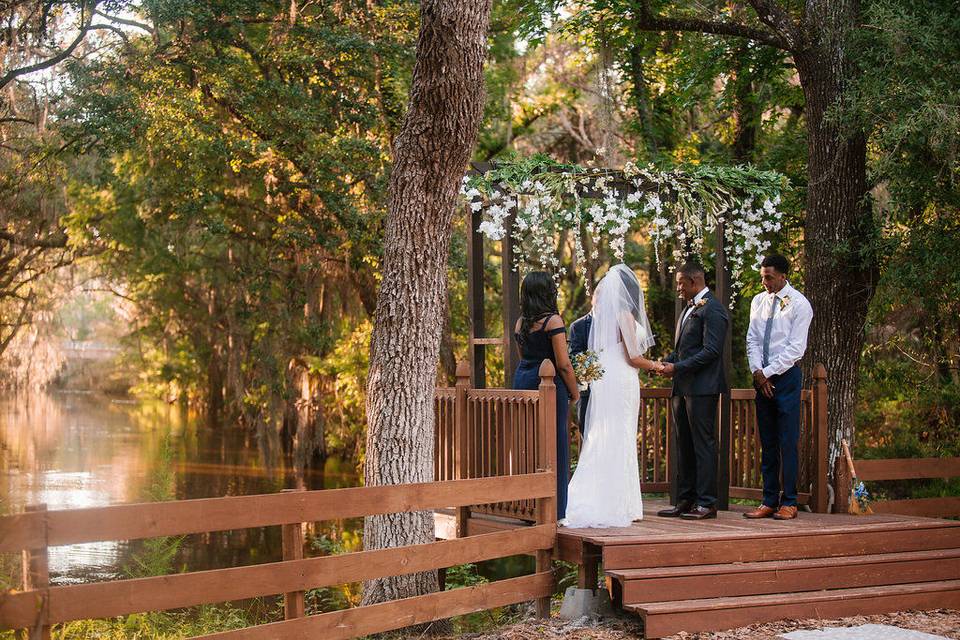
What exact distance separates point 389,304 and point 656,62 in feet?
36.7

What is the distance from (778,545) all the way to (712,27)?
6.46 m

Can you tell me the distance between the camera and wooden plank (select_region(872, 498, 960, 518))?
945 centimetres

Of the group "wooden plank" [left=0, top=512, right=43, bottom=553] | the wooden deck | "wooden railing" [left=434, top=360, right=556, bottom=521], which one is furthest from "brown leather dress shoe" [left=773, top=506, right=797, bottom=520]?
"wooden plank" [left=0, top=512, right=43, bottom=553]

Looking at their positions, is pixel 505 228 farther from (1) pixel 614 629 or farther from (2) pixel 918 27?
(2) pixel 918 27

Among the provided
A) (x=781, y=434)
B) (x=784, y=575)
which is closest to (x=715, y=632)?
(x=784, y=575)

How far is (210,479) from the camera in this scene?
69.2 feet

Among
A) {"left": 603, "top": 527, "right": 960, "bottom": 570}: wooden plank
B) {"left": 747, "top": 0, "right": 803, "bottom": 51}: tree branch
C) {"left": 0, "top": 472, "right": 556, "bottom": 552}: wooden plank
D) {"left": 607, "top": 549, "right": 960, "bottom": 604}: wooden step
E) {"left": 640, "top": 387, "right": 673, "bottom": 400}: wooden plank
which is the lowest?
{"left": 607, "top": 549, "right": 960, "bottom": 604}: wooden step

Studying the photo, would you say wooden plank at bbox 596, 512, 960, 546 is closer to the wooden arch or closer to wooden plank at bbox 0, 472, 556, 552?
the wooden arch

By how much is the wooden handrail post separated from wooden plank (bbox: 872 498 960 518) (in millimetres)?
3294

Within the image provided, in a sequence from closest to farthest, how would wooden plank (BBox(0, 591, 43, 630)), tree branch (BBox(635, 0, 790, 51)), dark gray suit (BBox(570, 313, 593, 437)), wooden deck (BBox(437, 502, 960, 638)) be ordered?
wooden plank (BBox(0, 591, 43, 630))
wooden deck (BBox(437, 502, 960, 638))
dark gray suit (BBox(570, 313, 593, 437))
tree branch (BBox(635, 0, 790, 51))

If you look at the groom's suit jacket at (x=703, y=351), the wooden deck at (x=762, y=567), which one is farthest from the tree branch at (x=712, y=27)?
the wooden deck at (x=762, y=567)

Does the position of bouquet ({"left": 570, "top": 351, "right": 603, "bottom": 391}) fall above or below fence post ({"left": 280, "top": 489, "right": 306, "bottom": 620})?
above

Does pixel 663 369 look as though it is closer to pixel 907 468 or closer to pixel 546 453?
pixel 546 453

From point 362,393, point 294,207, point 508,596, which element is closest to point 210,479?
point 362,393
